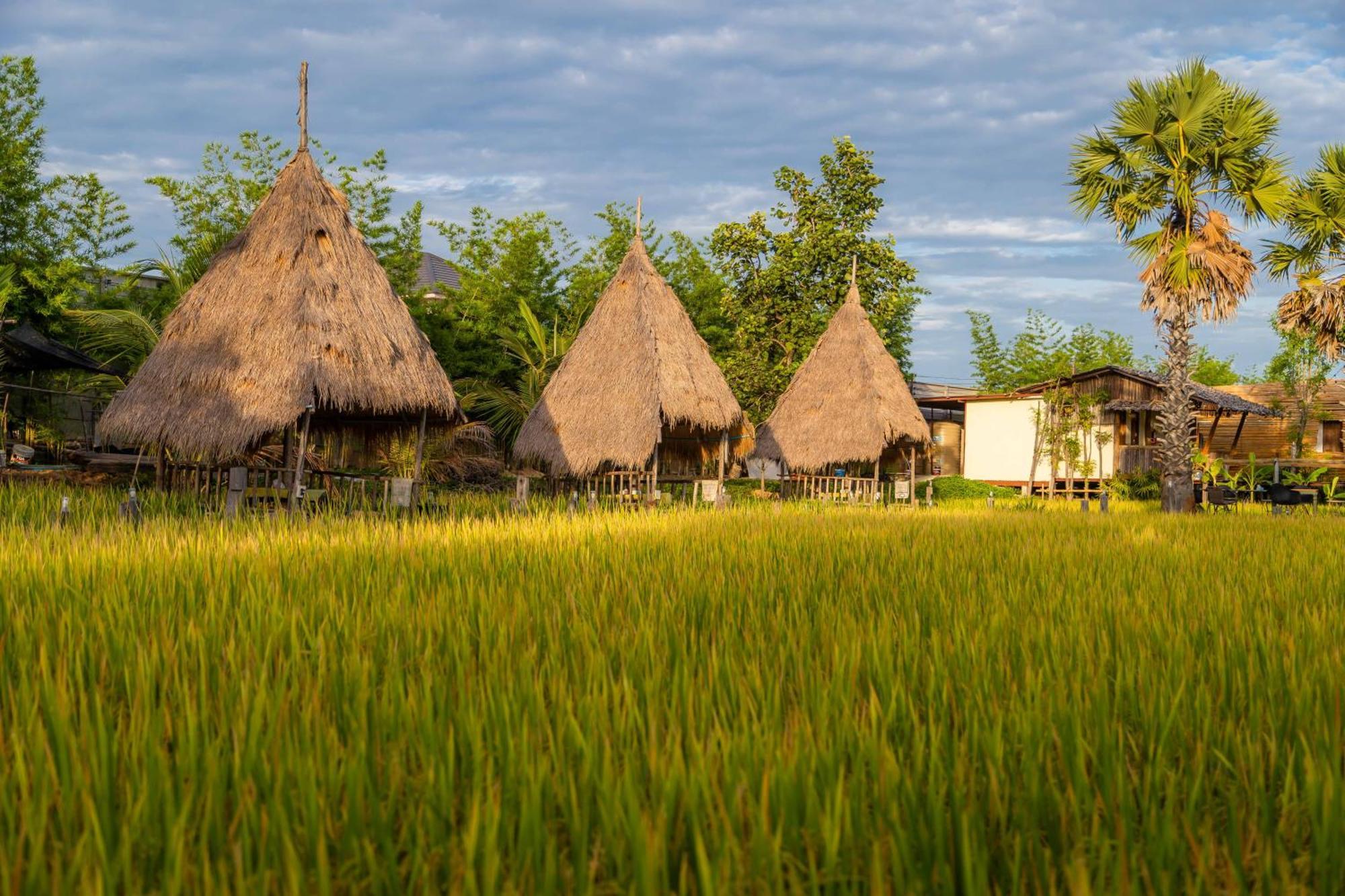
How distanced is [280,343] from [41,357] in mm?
7044

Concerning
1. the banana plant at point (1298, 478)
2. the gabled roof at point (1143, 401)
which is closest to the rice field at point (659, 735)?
the banana plant at point (1298, 478)

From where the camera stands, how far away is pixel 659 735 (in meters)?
2.33

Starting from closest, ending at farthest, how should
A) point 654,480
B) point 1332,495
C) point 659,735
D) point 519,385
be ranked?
point 659,735 → point 654,480 → point 1332,495 → point 519,385

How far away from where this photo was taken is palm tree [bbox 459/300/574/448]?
20906 millimetres

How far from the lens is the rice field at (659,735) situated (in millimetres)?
1637

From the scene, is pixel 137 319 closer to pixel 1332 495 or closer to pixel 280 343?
pixel 280 343

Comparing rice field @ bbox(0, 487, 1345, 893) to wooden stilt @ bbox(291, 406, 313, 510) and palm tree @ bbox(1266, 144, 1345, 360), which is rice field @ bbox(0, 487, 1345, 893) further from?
palm tree @ bbox(1266, 144, 1345, 360)

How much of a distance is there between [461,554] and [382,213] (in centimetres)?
1895

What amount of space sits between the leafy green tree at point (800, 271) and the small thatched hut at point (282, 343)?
11.0m

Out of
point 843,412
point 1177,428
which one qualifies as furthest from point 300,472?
point 1177,428

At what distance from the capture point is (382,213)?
23.2m

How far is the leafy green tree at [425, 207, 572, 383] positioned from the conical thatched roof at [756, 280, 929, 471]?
5906 millimetres

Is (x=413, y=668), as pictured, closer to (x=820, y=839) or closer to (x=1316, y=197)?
(x=820, y=839)

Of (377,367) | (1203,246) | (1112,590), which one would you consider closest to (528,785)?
(1112,590)
